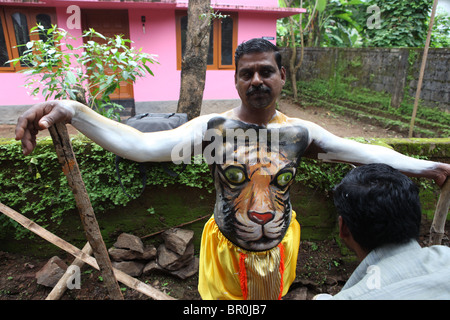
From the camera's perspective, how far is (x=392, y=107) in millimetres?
8297

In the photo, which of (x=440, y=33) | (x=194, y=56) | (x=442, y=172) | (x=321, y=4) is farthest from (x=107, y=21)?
(x=440, y=33)

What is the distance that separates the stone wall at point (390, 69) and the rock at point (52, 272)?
7908 mm

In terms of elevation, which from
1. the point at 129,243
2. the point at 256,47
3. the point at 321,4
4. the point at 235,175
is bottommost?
the point at 129,243

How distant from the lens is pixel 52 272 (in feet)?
10.1

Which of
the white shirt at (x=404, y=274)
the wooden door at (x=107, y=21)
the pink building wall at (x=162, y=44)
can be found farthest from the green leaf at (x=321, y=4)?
the white shirt at (x=404, y=274)

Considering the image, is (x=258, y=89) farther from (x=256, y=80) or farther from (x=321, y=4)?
(x=321, y=4)

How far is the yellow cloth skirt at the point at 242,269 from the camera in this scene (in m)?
1.91

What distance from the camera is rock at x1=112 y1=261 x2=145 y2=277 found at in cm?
322

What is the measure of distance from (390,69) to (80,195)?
8736 mm

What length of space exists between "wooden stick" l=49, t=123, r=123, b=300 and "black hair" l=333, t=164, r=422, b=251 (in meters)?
1.33

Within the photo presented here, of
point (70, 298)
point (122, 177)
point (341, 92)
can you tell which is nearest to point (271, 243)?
point (122, 177)

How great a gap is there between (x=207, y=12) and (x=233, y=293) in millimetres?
3311

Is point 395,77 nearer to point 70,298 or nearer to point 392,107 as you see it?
point 392,107

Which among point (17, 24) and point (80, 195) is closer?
point (80, 195)
